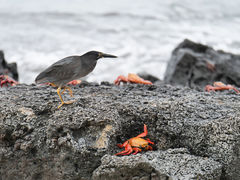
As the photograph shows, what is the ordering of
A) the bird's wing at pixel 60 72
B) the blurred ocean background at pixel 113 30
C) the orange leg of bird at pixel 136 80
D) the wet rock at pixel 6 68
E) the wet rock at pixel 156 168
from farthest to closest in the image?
the blurred ocean background at pixel 113 30 → the wet rock at pixel 6 68 → the orange leg of bird at pixel 136 80 → the bird's wing at pixel 60 72 → the wet rock at pixel 156 168

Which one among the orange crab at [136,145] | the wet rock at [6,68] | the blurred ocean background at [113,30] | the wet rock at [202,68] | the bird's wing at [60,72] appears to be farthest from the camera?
the blurred ocean background at [113,30]

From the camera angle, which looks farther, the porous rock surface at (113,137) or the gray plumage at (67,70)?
the gray plumage at (67,70)

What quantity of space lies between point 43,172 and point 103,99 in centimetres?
93

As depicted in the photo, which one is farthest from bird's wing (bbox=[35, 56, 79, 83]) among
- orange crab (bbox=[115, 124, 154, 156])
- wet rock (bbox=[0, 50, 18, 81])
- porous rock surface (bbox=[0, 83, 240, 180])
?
wet rock (bbox=[0, 50, 18, 81])

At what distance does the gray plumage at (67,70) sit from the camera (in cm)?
361

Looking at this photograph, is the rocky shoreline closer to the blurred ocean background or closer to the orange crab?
the orange crab

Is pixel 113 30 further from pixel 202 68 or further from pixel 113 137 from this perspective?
pixel 113 137

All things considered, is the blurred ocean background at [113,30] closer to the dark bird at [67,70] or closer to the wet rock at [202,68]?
the wet rock at [202,68]

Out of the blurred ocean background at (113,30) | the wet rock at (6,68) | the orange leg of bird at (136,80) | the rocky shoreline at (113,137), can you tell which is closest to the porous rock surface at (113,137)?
the rocky shoreline at (113,137)

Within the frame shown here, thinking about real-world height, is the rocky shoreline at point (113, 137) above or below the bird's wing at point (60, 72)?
below

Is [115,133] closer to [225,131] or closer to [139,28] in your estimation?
[225,131]

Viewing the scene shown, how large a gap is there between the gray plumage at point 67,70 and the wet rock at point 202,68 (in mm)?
3977

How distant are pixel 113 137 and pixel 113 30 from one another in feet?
44.1

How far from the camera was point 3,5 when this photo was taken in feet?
64.2
